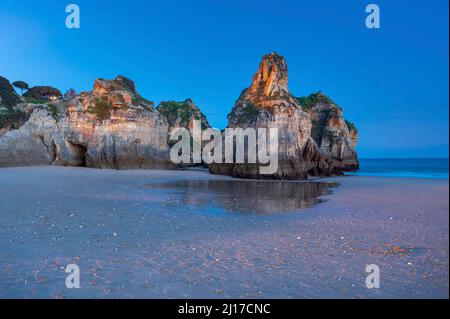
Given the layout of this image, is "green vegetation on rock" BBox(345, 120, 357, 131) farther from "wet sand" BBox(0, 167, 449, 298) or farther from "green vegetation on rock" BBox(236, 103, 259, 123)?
"wet sand" BBox(0, 167, 449, 298)

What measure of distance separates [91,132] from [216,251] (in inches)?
1257

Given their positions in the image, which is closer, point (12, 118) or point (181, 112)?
point (12, 118)

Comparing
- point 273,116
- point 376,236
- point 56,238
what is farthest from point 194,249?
point 273,116

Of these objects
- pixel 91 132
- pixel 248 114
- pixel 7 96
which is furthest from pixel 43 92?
pixel 248 114

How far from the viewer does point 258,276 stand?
525 centimetres

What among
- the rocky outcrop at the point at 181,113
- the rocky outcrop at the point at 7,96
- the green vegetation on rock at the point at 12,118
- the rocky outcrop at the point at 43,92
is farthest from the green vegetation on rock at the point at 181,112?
the green vegetation on rock at the point at 12,118

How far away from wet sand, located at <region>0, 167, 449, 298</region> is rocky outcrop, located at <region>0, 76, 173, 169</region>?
75.8ft

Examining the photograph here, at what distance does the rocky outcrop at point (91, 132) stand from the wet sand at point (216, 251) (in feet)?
75.8

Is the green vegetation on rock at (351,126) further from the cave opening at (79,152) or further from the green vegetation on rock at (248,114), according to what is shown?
the cave opening at (79,152)

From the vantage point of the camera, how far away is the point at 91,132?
34406mm

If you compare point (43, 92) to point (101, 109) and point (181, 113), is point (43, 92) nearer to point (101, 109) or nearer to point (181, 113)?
point (181, 113)

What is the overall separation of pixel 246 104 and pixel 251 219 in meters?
26.9

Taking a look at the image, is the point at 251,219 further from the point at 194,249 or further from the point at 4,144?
the point at 4,144
